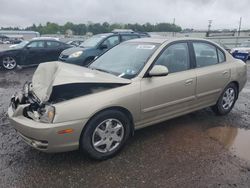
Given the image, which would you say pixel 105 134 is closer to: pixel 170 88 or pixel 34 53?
pixel 170 88

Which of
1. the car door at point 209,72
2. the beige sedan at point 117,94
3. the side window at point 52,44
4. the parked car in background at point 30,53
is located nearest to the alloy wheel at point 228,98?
the beige sedan at point 117,94

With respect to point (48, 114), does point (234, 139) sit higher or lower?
lower

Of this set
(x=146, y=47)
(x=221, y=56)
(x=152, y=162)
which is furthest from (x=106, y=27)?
(x=152, y=162)

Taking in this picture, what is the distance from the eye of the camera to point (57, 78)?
329 cm

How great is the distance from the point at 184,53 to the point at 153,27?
53.2 meters

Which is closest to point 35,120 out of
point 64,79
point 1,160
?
point 64,79

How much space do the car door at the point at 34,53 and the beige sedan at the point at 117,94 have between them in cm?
856

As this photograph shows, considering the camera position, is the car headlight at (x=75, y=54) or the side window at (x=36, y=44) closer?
the car headlight at (x=75, y=54)

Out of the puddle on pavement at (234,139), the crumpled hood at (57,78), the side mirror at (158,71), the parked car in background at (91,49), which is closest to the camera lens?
the crumpled hood at (57,78)

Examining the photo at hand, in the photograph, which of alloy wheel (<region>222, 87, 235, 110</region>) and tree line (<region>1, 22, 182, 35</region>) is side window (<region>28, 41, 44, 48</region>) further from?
tree line (<region>1, 22, 182, 35</region>)

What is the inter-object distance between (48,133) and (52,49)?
35.1 feet

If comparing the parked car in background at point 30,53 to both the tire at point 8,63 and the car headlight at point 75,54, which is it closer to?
the tire at point 8,63

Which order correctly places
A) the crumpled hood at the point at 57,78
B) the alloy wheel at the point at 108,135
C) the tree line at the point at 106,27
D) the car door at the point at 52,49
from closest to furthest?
the crumpled hood at the point at 57,78 < the alloy wheel at the point at 108,135 < the car door at the point at 52,49 < the tree line at the point at 106,27

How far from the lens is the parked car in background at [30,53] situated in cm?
1171
